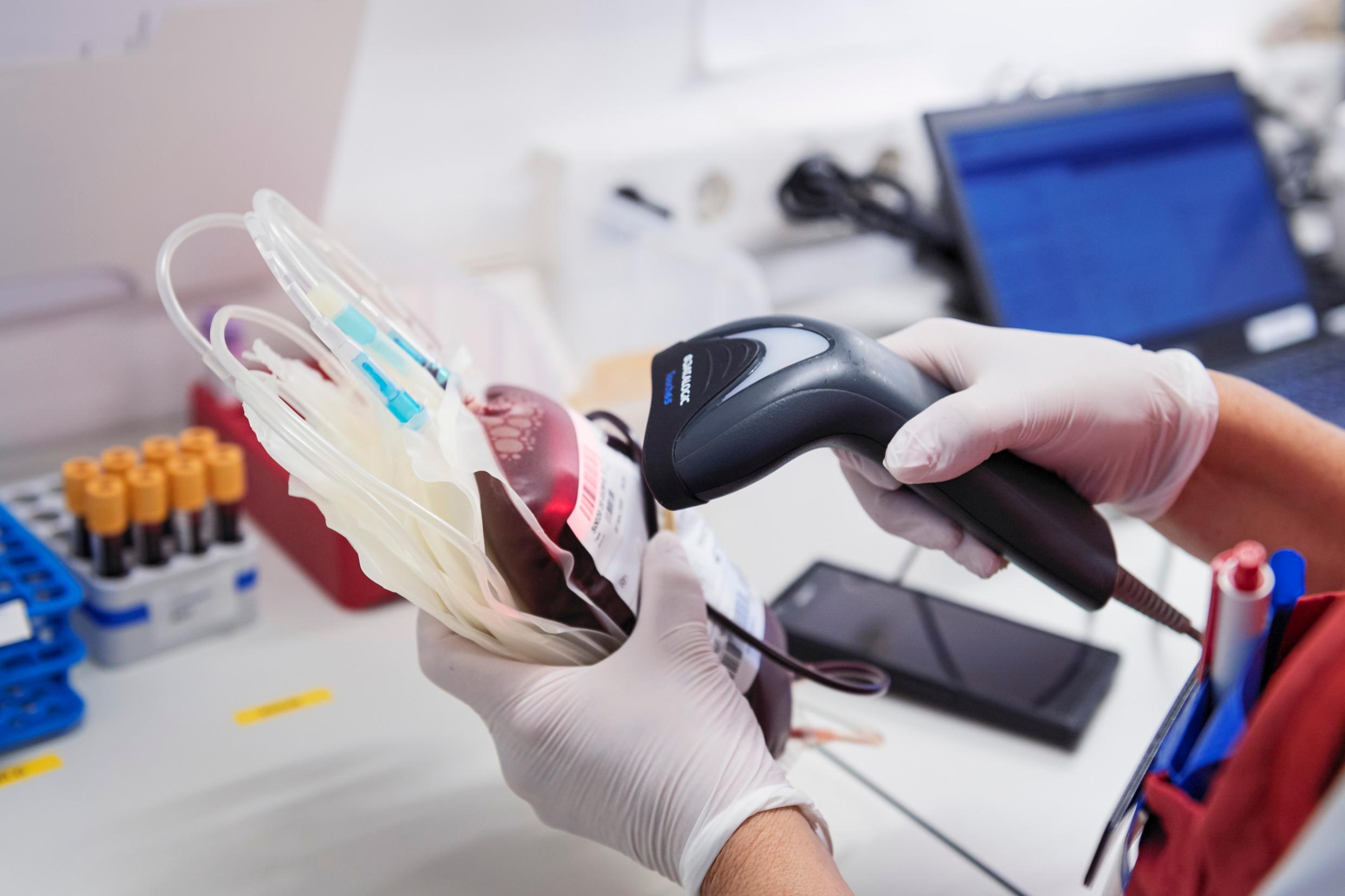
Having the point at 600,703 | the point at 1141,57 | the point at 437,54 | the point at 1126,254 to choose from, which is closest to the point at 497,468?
the point at 600,703

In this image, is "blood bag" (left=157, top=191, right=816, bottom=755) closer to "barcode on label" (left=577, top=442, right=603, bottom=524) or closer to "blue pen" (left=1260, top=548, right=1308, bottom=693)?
"barcode on label" (left=577, top=442, right=603, bottom=524)

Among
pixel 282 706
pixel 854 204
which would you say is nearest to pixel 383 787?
pixel 282 706

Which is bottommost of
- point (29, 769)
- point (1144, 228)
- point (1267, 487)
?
point (29, 769)

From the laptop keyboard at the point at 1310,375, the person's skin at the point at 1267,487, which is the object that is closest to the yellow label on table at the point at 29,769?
the person's skin at the point at 1267,487

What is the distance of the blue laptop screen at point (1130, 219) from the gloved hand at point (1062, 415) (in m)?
0.55

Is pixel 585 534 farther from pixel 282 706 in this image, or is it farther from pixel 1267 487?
pixel 1267 487

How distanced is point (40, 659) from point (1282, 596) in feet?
2.72

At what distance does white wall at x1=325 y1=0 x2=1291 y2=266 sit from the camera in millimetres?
1247

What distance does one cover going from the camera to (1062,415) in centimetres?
74

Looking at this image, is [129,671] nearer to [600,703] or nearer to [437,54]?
[600,703]

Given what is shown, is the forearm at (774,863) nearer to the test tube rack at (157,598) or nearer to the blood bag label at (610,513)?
the blood bag label at (610,513)

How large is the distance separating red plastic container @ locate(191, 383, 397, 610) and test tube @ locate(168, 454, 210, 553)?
7 cm

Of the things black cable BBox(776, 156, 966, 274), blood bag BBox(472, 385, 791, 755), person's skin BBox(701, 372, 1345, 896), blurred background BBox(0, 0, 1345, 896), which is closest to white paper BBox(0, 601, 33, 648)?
blurred background BBox(0, 0, 1345, 896)

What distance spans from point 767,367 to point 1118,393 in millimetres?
291
